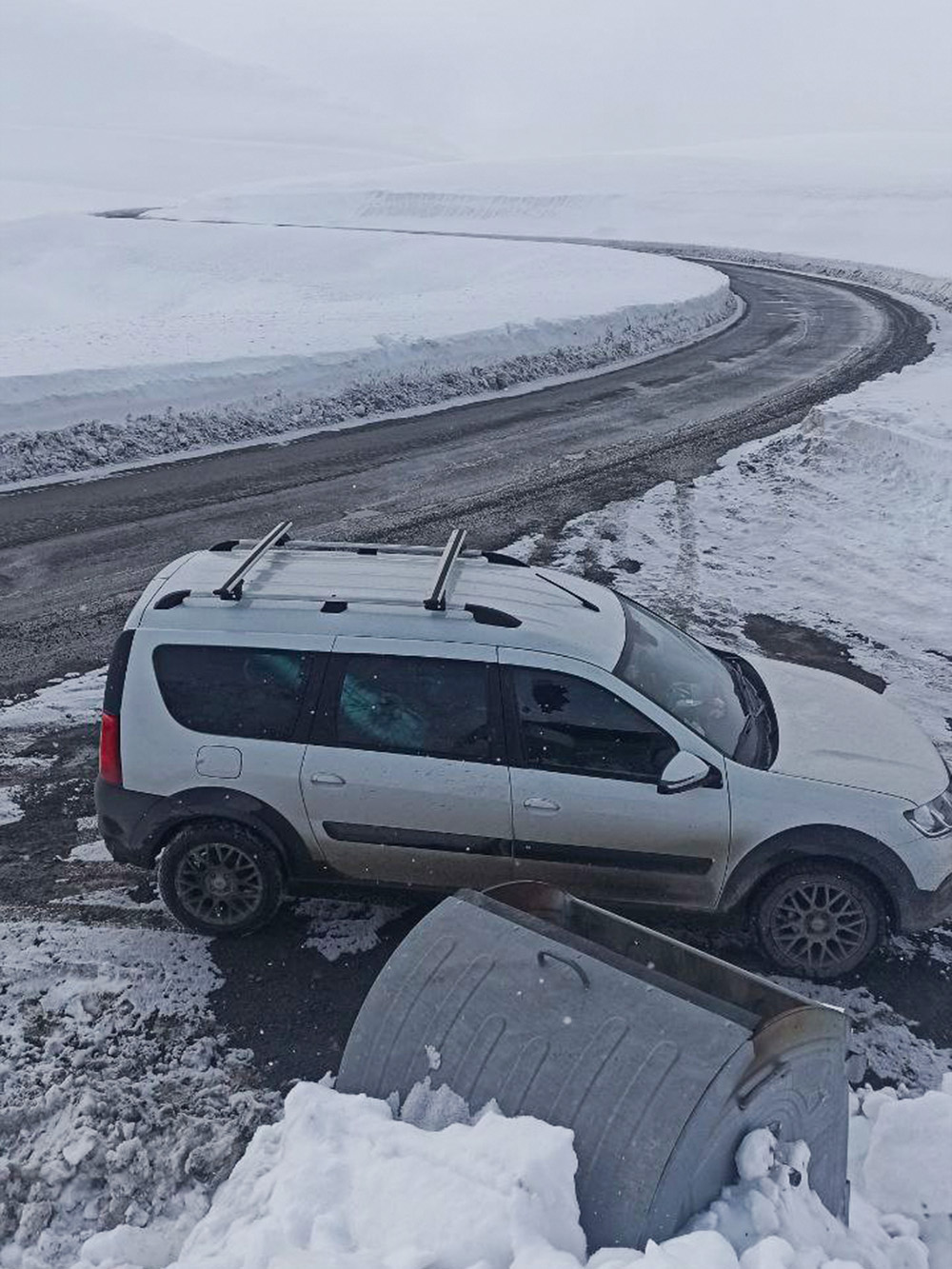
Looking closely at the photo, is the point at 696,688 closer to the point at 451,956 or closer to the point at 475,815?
the point at 475,815

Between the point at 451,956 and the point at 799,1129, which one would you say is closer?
the point at 799,1129

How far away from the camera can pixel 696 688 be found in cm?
589

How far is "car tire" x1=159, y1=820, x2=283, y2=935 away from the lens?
18.6ft

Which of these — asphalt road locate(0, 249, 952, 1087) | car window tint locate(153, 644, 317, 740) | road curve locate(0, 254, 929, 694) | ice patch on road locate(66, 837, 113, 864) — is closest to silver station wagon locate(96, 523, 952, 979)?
car window tint locate(153, 644, 317, 740)

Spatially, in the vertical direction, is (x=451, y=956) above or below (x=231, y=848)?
above

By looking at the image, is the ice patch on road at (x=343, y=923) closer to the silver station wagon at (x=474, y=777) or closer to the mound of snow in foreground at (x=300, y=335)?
the silver station wagon at (x=474, y=777)

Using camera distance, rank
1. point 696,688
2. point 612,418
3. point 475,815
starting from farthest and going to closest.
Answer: point 612,418 → point 696,688 → point 475,815

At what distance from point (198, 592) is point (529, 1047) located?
3.22 meters

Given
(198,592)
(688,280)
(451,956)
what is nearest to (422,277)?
(688,280)

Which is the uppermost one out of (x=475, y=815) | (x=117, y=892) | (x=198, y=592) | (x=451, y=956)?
(x=198, y=592)

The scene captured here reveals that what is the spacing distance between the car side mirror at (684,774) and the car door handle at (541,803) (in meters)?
0.54

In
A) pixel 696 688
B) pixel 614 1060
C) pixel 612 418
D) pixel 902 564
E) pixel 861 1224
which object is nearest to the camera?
pixel 614 1060

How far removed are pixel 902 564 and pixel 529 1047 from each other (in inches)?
352

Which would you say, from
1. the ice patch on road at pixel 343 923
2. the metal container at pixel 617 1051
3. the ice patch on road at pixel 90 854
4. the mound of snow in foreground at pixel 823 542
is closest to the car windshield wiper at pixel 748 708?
the metal container at pixel 617 1051
